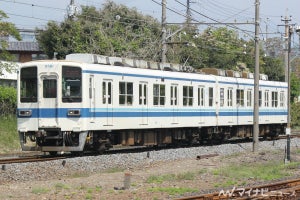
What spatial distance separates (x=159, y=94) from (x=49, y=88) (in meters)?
5.23

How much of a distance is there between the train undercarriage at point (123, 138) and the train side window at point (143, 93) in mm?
1123

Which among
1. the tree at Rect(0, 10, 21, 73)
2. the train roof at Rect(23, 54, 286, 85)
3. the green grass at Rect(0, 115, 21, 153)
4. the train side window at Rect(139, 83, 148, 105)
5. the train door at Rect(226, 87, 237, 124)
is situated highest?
the tree at Rect(0, 10, 21, 73)

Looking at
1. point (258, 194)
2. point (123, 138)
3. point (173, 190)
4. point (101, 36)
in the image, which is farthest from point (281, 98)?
point (258, 194)

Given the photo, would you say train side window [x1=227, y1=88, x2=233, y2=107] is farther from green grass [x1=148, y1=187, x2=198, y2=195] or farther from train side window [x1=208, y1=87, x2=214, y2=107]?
green grass [x1=148, y1=187, x2=198, y2=195]

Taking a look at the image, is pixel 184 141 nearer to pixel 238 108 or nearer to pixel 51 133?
pixel 238 108

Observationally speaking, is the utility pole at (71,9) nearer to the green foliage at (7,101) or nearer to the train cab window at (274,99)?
the green foliage at (7,101)

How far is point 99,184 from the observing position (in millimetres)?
13734

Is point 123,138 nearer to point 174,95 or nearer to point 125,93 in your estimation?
point 125,93

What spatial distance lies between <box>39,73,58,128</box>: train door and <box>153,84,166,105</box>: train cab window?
4794 millimetres

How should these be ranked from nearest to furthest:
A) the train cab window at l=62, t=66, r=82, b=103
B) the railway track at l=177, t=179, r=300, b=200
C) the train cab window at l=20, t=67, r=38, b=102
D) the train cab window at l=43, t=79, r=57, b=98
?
the railway track at l=177, t=179, r=300, b=200 → the train cab window at l=62, t=66, r=82, b=103 → the train cab window at l=43, t=79, r=57, b=98 → the train cab window at l=20, t=67, r=38, b=102

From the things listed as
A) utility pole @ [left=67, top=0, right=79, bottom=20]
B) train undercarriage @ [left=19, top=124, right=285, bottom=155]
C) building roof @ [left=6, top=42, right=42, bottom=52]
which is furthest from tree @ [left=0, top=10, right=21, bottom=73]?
building roof @ [left=6, top=42, right=42, bottom=52]

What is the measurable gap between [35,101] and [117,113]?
2.88 meters

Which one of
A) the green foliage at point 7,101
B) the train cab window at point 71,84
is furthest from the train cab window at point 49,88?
the green foliage at point 7,101

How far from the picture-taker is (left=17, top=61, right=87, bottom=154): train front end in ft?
62.6
